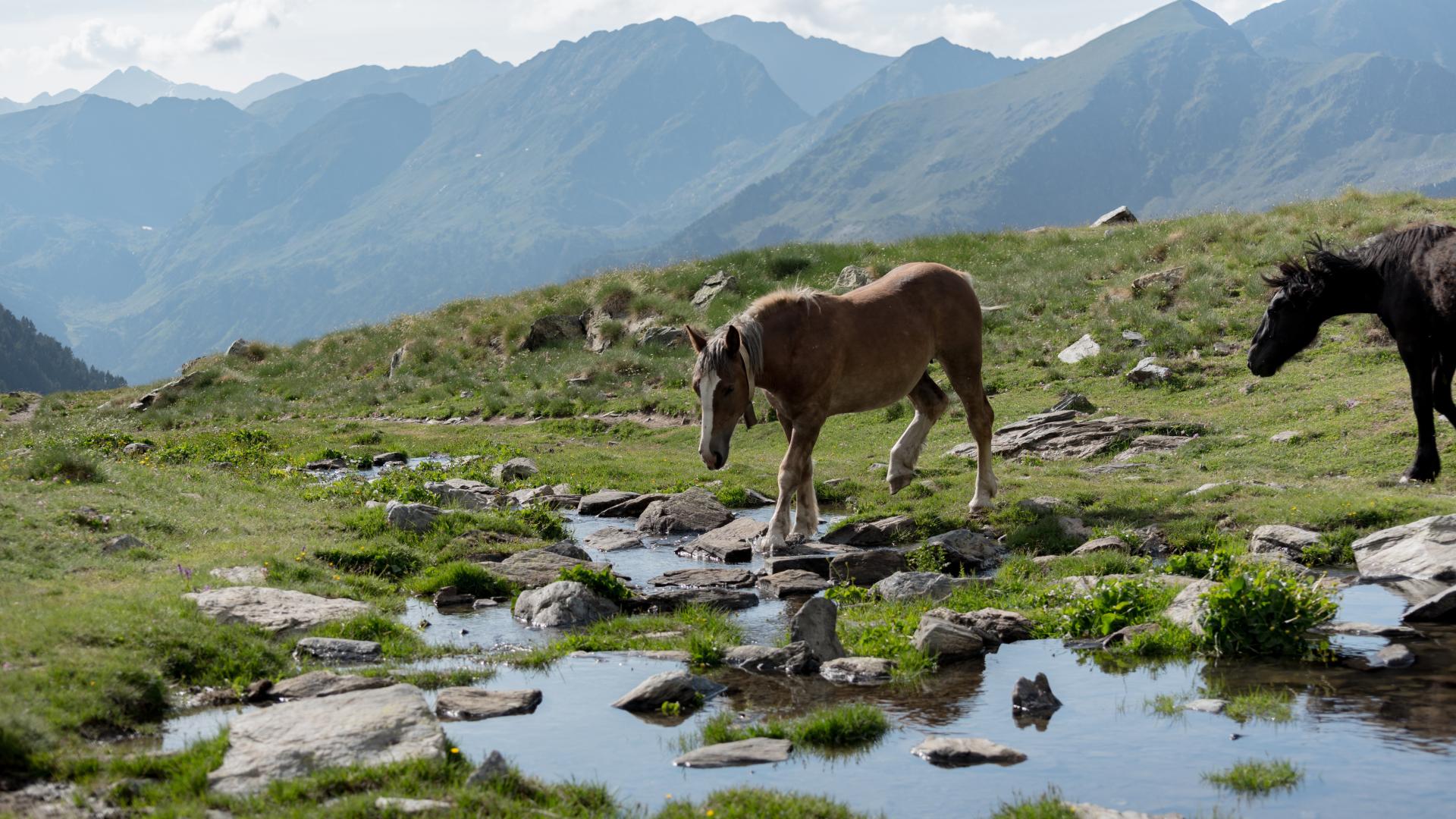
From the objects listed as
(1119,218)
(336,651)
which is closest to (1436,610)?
(336,651)

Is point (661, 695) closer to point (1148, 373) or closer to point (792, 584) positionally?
point (792, 584)

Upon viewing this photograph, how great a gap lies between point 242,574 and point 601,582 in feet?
12.5

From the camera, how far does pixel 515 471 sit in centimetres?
2375

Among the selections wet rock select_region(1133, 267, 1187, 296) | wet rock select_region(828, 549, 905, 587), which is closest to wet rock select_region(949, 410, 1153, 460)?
wet rock select_region(828, 549, 905, 587)

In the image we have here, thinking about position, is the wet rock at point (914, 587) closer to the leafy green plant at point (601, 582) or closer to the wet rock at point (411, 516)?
the leafy green plant at point (601, 582)

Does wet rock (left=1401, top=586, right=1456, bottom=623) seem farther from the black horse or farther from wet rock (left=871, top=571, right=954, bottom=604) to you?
the black horse

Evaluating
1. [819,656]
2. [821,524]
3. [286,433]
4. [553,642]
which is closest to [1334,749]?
→ [819,656]

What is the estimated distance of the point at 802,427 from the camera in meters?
16.4

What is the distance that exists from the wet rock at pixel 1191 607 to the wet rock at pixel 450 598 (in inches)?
293

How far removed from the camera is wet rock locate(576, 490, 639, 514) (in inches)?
815

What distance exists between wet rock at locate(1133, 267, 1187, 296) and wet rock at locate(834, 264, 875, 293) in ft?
30.5

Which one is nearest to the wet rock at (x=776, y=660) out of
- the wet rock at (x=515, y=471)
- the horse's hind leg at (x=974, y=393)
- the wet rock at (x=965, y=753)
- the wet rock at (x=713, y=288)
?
the wet rock at (x=965, y=753)

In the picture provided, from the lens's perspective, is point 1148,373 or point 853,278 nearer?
point 1148,373

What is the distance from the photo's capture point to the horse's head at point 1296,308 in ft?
61.7
